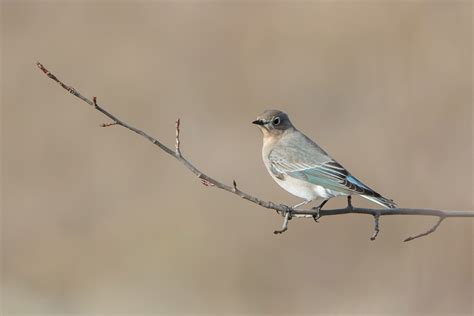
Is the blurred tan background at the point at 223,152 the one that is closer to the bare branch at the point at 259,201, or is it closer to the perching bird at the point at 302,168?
the perching bird at the point at 302,168

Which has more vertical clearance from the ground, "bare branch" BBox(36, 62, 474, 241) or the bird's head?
the bird's head

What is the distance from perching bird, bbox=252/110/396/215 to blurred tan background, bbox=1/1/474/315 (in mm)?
3184

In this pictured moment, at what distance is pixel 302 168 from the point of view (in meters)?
7.57

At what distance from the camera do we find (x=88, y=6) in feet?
57.4

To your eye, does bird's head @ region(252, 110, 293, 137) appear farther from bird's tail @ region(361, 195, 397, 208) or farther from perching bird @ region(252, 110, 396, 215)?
bird's tail @ region(361, 195, 397, 208)

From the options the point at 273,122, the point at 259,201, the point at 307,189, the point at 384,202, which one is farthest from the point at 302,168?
the point at 259,201

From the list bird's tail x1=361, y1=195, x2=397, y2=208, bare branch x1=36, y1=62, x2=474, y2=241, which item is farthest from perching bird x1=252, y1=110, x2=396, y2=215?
bare branch x1=36, y1=62, x2=474, y2=241

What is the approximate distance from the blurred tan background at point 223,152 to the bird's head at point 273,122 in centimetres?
324

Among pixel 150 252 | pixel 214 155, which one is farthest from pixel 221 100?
pixel 150 252

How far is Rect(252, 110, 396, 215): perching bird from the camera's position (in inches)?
277

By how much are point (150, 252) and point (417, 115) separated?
5161 millimetres

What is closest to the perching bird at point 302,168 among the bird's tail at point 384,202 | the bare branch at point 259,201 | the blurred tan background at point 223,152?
the bird's tail at point 384,202

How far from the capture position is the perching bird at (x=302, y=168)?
703 cm

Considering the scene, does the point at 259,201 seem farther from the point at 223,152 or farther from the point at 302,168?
the point at 223,152
